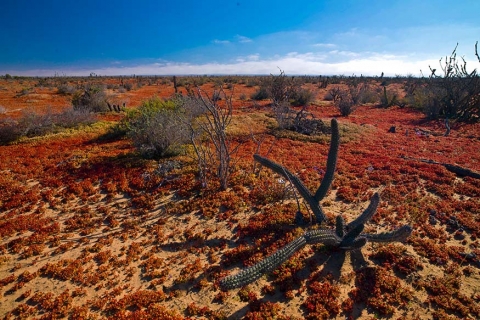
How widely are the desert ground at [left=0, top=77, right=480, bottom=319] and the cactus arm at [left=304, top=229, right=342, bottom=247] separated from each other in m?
0.42

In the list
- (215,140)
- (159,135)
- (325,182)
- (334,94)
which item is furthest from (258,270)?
(334,94)

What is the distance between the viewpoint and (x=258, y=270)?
462 cm

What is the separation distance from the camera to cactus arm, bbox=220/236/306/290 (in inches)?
171

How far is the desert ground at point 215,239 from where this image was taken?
4828mm

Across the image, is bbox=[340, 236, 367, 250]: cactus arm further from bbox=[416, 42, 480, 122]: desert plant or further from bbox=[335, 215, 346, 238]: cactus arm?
bbox=[416, 42, 480, 122]: desert plant

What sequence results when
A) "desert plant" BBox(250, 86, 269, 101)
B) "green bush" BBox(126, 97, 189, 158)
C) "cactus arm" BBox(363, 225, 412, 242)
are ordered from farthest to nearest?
"desert plant" BBox(250, 86, 269, 101) < "green bush" BBox(126, 97, 189, 158) < "cactus arm" BBox(363, 225, 412, 242)

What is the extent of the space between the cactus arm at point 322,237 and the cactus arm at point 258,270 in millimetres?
179

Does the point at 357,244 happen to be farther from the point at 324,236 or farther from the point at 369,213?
the point at 369,213

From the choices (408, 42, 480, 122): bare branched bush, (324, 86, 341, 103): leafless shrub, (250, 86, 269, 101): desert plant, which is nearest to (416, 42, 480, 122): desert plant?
(408, 42, 480, 122): bare branched bush

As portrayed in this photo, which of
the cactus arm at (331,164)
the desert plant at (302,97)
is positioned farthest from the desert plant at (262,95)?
the cactus arm at (331,164)

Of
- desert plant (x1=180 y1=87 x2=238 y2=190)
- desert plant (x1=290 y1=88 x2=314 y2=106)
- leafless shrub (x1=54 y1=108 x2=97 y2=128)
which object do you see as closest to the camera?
desert plant (x1=180 y1=87 x2=238 y2=190)

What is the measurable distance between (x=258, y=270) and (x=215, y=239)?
89.6 inches

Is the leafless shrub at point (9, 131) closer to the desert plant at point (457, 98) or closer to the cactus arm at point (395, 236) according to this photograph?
the cactus arm at point (395, 236)

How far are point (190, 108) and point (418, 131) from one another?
14983 mm
